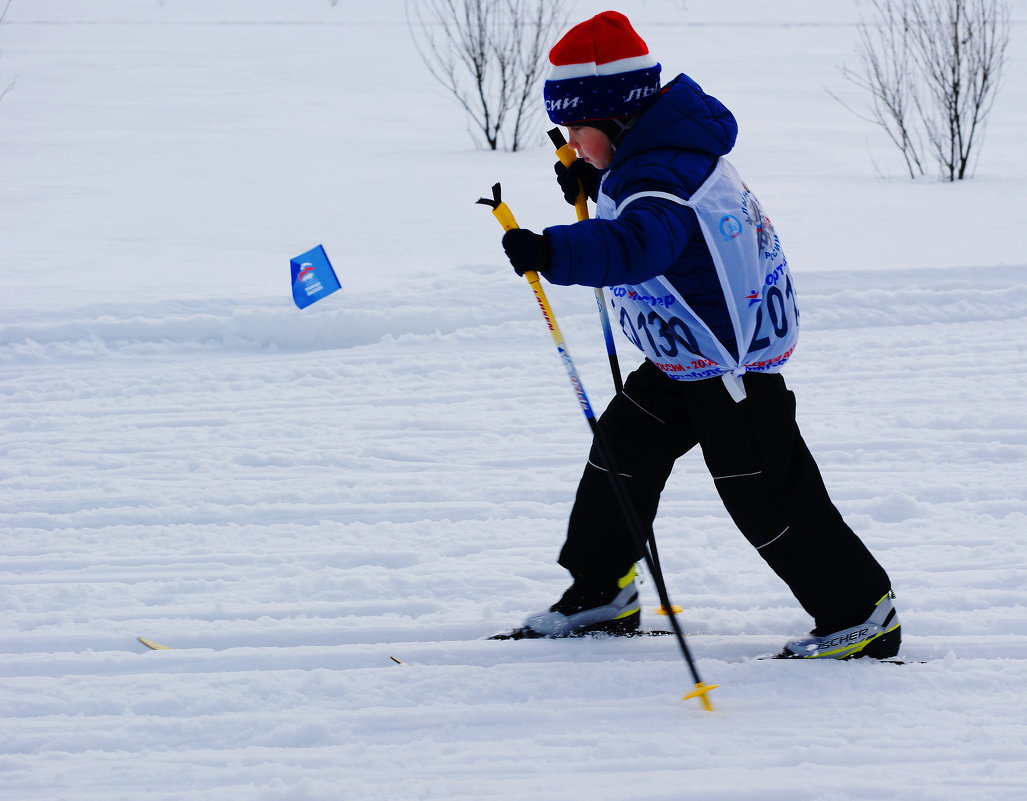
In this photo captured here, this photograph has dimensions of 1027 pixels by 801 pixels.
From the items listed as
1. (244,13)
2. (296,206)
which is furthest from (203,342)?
(244,13)

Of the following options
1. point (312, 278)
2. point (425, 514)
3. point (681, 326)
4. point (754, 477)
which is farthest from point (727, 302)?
point (312, 278)

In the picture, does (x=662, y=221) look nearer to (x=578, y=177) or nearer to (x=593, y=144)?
(x=593, y=144)

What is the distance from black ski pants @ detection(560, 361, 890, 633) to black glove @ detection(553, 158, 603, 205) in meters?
0.46

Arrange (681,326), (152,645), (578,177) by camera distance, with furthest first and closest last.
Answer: (152,645) → (578,177) → (681,326)

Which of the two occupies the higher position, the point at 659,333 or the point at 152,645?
the point at 659,333

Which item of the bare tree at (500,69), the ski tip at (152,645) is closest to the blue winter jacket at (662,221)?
the ski tip at (152,645)

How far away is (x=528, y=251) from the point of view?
1923 mm

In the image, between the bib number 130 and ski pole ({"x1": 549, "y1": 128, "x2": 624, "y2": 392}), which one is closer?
the bib number 130

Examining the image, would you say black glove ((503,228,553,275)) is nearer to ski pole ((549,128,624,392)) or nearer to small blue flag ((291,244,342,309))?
ski pole ((549,128,624,392))

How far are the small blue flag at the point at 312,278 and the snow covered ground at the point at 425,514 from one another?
0.45 ft

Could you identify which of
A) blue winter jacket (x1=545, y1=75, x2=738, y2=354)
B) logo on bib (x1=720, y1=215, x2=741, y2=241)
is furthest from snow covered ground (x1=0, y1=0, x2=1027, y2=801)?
logo on bib (x1=720, y1=215, x2=741, y2=241)

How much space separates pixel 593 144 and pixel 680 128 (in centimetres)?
22

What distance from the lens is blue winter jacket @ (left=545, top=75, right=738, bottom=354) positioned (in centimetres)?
192

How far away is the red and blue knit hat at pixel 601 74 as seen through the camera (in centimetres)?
213
